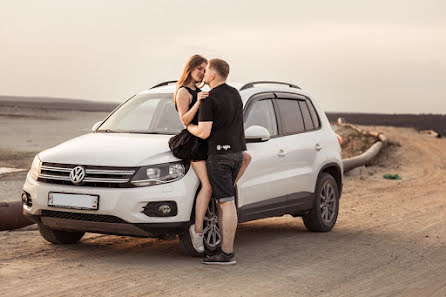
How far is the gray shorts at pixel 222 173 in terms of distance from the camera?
323 inches

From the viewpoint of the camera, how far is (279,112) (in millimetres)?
10141

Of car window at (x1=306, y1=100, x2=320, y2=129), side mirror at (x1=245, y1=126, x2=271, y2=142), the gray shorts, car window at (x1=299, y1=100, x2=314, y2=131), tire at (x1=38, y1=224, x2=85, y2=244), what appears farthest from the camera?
car window at (x1=306, y1=100, x2=320, y2=129)

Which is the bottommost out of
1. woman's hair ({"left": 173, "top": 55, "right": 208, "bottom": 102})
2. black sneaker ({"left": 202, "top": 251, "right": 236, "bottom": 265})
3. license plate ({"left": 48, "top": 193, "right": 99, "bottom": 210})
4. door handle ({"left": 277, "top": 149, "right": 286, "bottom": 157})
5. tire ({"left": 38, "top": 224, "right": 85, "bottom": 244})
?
tire ({"left": 38, "top": 224, "right": 85, "bottom": 244})

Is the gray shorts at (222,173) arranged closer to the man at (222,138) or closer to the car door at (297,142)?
the man at (222,138)

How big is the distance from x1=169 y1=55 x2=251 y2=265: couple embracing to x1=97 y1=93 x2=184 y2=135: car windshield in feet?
2.35

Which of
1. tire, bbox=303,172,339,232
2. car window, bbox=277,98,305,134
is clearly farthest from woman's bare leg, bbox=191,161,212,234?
tire, bbox=303,172,339,232

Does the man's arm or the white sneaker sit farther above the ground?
the man's arm

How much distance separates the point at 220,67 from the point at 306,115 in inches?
115

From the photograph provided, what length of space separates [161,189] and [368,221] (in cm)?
490

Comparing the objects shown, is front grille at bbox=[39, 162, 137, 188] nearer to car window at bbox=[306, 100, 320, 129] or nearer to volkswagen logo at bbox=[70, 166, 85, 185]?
volkswagen logo at bbox=[70, 166, 85, 185]

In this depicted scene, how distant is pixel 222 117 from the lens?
26.7ft

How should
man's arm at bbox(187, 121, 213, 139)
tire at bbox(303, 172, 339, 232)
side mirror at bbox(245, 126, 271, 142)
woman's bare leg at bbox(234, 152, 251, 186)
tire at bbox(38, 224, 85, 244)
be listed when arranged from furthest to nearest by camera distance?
tire at bbox(303, 172, 339, 232), tire at bbox(38, 224, 85, 244), side mirror at bbox(245, 126, 271, 142), woman's bare leg at bbox(234, 152, 251, 186), man's arm at bbox(187, 121, 213, 139)

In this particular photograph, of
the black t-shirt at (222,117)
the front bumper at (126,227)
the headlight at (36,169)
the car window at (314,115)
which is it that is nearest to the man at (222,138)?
the black t-shirt at (222,117)

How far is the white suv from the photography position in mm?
8055
